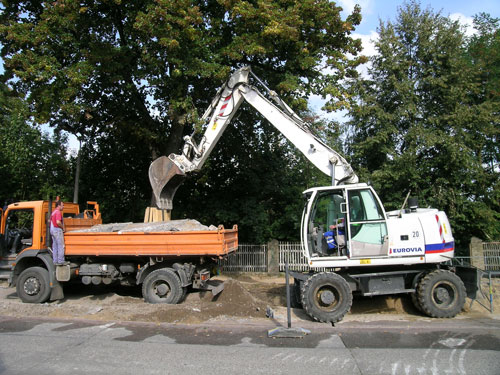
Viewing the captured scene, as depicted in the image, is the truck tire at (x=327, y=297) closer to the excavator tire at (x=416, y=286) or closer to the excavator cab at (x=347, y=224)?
the excavator cab at (x=347, y=224)

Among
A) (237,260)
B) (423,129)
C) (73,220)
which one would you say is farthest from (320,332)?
(423,129)

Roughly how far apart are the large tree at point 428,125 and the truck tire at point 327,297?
8.51 m

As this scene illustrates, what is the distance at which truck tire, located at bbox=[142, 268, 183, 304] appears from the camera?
8.48 metres

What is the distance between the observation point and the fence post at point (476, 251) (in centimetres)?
1427

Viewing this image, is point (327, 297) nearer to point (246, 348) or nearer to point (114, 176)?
point (246, 348)

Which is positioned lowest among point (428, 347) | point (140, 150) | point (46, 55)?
point (428, 347)

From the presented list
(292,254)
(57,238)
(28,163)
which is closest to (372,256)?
(57,238)

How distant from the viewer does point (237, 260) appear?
15.8 m

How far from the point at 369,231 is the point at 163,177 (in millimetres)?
5681

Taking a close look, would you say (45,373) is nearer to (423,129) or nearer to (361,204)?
(361,204)

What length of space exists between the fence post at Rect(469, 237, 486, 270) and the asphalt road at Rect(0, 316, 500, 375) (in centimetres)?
782

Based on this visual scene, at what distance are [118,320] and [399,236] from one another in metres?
5.99

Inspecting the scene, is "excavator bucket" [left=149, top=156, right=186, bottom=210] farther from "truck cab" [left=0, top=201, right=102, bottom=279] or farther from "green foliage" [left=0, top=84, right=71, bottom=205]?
"green foliage" [left=0, top=84, right=71, bottom=205]

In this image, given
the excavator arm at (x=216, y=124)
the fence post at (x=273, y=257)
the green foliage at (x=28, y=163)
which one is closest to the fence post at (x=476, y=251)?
the fence post at (x=273, y=257)
